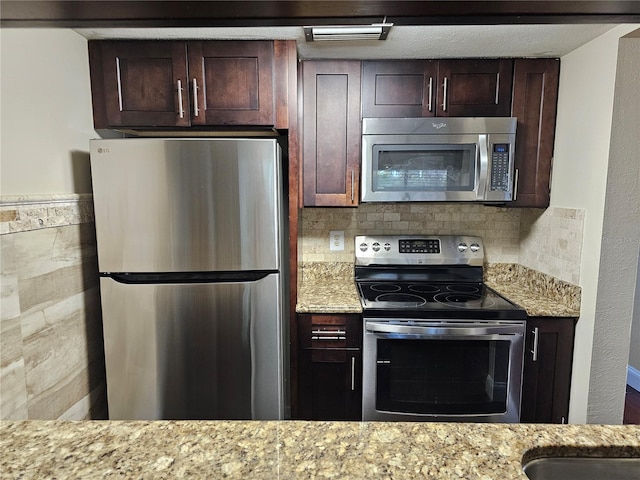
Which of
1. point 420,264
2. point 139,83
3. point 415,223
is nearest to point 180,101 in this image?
point 139,83

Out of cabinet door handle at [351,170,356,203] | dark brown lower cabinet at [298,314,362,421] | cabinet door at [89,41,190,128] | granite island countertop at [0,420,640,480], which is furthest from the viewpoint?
cabinet door handle at [351,170,356,203]

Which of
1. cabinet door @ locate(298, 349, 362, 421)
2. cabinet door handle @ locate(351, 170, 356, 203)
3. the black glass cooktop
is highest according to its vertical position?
cabinet door handle @ locate(351, 170, 356, 203)

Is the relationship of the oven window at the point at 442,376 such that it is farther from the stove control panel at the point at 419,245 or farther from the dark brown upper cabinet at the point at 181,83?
the dark brown upper cabinet at the point at 181,83

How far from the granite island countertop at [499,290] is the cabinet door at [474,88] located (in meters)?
1.00

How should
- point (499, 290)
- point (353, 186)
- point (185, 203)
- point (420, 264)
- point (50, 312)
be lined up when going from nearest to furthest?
1. point (50, 312)
2. point (185, 203)
3. point (353, 186)
4. point (499, 290)
5. point (420, 264)

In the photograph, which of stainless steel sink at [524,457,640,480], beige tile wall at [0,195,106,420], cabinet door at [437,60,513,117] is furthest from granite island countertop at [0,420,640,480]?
cabinet door at [437,60,513,117]

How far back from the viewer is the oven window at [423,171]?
7.11 ft

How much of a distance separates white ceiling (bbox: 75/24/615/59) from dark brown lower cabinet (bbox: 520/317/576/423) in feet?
4.49

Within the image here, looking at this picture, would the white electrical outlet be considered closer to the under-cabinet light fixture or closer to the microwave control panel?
the microwave control panel

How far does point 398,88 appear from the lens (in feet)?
7.13

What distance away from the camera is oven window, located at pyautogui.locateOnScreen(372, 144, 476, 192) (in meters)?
2.17

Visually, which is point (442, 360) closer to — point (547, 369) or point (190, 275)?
point (547, 369)

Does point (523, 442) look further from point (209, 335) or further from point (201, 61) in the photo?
point (201, 61)

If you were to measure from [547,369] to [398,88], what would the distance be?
5.56ft
